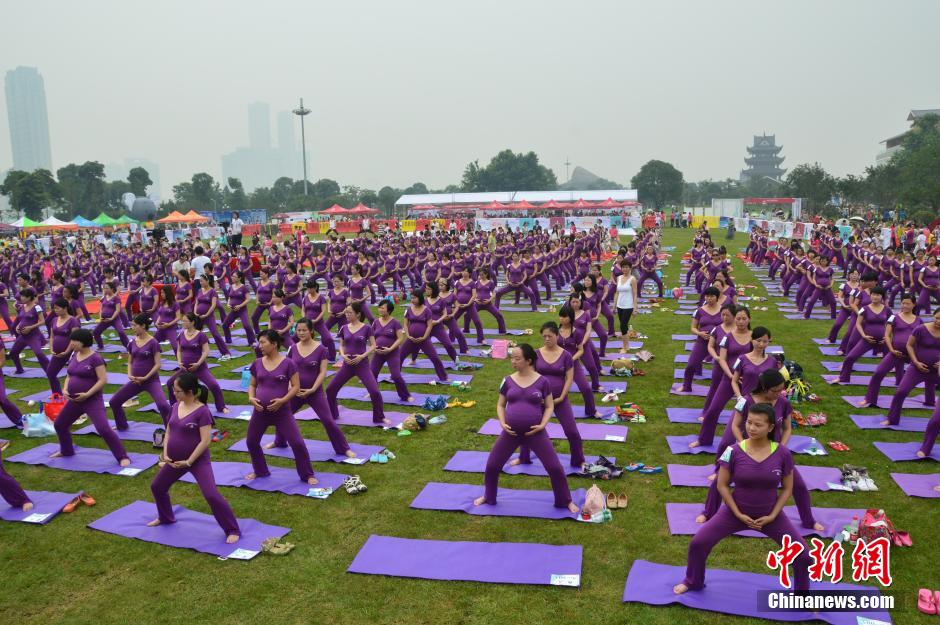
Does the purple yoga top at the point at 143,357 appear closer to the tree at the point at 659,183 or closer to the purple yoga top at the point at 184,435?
the purple yoga top at the point at 184,435

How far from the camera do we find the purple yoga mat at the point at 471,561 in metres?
6.07

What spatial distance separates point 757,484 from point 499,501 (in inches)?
131

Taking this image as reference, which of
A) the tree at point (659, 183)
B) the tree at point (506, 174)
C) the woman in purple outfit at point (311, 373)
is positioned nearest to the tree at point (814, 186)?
the tree at point (659, 183)

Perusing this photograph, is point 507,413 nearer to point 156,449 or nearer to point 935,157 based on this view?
point 156,449

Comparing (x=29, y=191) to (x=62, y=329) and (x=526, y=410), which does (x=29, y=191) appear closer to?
(x=62, y=329)

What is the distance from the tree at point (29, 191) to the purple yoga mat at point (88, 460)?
6943cm

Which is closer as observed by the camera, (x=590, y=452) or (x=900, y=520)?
(x=900, y=520)

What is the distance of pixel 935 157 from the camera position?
46.2 metres

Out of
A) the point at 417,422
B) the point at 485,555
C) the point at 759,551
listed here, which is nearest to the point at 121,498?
the point at 417,422

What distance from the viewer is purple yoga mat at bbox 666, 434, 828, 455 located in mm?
8875

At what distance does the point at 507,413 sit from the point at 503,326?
33.3 ft

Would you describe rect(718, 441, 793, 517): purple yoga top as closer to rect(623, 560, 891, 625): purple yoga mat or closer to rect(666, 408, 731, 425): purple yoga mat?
rect(623, 560, 891, 625): purple yoga mat

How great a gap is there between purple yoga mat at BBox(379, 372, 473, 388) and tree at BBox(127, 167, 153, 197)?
7850cm

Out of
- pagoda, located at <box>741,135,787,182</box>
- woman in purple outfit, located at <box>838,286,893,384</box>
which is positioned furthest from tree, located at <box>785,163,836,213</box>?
pagoda, located at <box>741,135,787,182</box>
